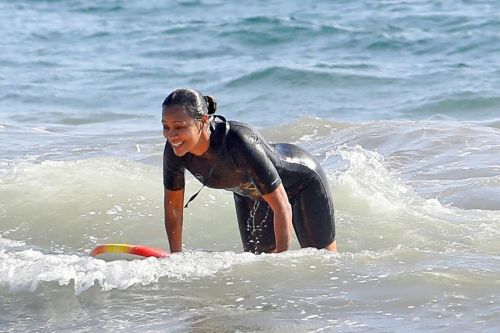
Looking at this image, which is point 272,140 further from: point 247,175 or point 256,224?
point 247,175

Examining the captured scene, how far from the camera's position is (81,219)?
7.36 metres

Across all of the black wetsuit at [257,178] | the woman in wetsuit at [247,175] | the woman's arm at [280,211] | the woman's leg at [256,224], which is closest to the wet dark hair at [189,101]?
the woman in wetsuit at [247,175]

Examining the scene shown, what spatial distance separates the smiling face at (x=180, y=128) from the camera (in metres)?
4.80

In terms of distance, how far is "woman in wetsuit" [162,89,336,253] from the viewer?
16.0ft

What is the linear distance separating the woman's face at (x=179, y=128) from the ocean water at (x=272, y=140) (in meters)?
0.70

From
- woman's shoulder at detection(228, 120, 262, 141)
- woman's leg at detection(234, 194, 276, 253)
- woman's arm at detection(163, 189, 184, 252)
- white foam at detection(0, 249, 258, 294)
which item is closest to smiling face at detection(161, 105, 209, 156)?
woman's shoulder at detection(228, 120, 262, 141)

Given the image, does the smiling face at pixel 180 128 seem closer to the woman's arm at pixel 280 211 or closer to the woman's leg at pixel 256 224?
the woman's arm at pixel 280 211

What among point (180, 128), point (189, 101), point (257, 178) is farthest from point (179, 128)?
point (257, 178)

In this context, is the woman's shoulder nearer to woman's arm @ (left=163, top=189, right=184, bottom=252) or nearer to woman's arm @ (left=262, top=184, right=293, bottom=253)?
woman's arm @ (left=262, top=184, right=293, bottom=253)

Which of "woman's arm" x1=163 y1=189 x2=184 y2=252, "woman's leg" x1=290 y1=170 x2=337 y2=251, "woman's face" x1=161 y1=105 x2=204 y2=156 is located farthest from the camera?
"woman's leg" x1=290 y1=170 x2=337 y2=251

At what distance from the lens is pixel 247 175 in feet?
16.8

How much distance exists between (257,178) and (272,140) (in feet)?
19.6

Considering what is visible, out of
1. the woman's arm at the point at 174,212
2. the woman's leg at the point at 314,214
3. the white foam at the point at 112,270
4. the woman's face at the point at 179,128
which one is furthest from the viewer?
the woman's leg at the point at 314,214

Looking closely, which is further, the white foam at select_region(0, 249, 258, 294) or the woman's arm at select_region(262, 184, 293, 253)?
the white foam at select_region(0, 249, 258, 294)
